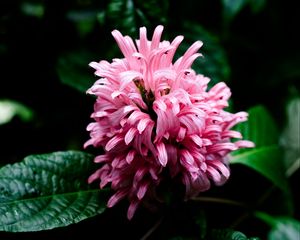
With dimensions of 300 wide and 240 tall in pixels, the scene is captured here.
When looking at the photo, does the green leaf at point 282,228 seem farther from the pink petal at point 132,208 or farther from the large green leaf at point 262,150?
the pink petal at point 132,208

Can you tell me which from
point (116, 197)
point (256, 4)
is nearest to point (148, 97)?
point (116, 197)

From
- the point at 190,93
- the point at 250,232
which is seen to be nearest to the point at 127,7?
the point at 190,93

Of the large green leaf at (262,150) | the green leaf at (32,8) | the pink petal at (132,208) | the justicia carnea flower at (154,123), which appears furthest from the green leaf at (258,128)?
the green leaf at (32,8)

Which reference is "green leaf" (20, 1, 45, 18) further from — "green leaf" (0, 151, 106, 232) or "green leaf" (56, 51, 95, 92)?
"green leaf" (0, 151, 106, 232)

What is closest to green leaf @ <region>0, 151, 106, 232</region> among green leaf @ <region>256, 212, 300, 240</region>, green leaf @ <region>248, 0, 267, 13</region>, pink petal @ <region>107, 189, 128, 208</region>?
pink petal @ <region>107, 189, 128, 208</region>

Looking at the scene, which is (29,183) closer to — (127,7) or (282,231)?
(127,7)
